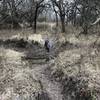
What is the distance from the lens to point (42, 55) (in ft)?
38.7

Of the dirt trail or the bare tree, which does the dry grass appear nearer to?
the dirt trail

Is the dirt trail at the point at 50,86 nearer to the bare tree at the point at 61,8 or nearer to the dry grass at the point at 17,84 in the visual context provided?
the dry grass at the point at 17,84

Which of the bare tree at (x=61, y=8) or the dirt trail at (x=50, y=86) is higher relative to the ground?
the bare tree at (x=61, y=8)

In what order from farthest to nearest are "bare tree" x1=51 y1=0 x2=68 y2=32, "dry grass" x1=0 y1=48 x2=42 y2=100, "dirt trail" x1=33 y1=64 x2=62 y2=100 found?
"bare tree" x1=51 y1=0 x2=68 y2=32, "dirt trail" x1=33 y1=64 x2=62 y2=100, "dry grass" x1=0 y1=48 x2=42 y2=100

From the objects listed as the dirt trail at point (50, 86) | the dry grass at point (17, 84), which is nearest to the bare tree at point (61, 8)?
the dirt trail at point (50, 86)

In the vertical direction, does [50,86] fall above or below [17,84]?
below

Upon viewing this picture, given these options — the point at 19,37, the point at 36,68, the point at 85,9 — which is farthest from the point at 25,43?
the point at 85,9

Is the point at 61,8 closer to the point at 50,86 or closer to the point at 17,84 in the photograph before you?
the point at 50,86

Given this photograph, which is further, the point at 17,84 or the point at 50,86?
the point at 50,86

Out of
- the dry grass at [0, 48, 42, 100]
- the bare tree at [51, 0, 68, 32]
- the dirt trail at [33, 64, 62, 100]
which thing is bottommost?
the dirt trail at [33, 64, 62, 100]

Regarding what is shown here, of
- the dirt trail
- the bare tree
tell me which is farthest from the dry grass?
the bare tree

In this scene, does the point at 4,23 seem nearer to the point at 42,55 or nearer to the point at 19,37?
the point at 19,37

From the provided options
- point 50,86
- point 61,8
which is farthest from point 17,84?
point 61,8

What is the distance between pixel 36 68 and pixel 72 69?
189 centimetres
